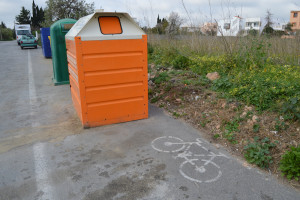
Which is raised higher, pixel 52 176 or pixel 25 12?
pixel 25 12

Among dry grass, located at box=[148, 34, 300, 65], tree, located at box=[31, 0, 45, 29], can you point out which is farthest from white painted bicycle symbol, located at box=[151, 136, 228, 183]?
tree, located at box=[31, 0, 45, 29]

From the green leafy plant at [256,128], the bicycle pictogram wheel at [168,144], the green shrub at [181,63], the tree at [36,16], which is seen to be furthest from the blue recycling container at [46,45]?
the tree at [36,16]

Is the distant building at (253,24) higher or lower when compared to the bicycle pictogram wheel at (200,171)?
higher

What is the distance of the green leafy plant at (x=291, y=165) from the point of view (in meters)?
2.71

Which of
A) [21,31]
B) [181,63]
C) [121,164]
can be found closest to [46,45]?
[181,63]

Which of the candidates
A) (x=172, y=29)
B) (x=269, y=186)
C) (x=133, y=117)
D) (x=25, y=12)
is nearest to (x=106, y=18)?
(x=133, y=117)

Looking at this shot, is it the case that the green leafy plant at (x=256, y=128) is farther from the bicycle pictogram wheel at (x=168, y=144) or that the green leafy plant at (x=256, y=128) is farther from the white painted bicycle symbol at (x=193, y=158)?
the bicycle pictogram wheel at (x=168, y=144)

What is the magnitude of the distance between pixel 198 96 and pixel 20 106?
13.3ft

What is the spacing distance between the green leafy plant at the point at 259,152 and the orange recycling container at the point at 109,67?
2.05 meters

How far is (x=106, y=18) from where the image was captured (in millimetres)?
4016

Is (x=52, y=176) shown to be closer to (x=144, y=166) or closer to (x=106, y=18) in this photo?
(x=144, y=166)

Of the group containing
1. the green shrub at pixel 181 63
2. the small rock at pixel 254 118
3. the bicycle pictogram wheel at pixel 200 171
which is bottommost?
the bicycle pictogram wheel at pixel 200 171

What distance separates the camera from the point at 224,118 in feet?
13.4

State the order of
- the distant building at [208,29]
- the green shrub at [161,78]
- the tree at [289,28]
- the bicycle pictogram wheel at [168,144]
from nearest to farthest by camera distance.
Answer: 1. the bicycle pictogram wheel at [168,144]
2. the green shrub at [161,78]
3. the tree at [289,28]
4. the distant building at [208,29]
